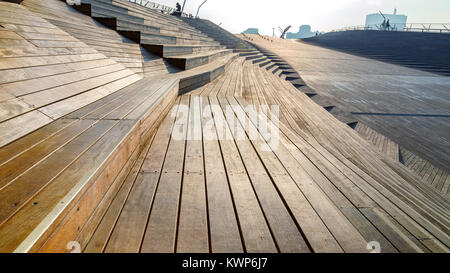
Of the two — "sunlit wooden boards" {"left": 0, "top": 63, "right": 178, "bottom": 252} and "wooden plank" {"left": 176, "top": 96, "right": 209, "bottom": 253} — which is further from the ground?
"sunlit wooden boards" {"left": 0, "top": 63, "right": 178, "bottom": 252}

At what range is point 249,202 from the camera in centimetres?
145

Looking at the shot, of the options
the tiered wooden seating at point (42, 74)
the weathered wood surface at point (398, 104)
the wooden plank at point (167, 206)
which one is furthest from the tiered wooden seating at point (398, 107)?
the tiered wooden seating at point (42, 74)

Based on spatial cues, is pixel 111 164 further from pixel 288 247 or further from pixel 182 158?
pixel 288 247

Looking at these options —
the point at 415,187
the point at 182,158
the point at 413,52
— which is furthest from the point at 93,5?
the point at 413,52

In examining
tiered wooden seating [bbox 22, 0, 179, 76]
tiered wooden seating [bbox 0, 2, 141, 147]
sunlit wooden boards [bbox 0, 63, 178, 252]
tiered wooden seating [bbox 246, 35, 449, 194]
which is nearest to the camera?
sunlit wooden boards [bbox 0, 63, 178, 252]

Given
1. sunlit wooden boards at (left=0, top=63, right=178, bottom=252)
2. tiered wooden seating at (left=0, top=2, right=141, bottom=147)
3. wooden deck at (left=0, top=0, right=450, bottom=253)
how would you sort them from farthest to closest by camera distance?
tiered wooden seating at (left=0, top=2, right=141, bottom=147) < wooden deck at (left=0, top=0, right=450, bottom=253) < sunlit wooden boards at (left=0, top=63, right=178, bottom=252)

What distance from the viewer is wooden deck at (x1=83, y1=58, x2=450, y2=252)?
1.15 m

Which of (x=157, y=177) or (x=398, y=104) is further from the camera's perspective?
(x=398, y=104)

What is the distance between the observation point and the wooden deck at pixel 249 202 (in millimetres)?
1148

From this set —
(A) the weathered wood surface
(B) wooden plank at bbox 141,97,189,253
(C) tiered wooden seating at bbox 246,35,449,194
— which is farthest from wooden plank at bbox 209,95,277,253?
(A) the weathered wood surface

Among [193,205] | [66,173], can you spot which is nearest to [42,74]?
[66,173]

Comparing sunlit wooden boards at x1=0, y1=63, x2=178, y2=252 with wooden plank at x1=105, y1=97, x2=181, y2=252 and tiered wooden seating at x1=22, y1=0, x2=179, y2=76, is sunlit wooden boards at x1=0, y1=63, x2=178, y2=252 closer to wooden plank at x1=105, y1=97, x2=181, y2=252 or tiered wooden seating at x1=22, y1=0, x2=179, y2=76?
wooden plank at x1=105, y1=97, x2=181, y2=252

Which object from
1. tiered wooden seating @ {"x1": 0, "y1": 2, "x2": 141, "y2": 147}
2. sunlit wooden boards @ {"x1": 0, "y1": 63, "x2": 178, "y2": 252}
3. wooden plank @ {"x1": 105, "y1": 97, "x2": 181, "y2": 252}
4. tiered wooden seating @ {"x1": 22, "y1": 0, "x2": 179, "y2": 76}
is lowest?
wooden plank @ {"x1": 105, "y1": 97, "x2": 181, "y2": 252}

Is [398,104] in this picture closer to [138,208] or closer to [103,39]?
[103,39]
